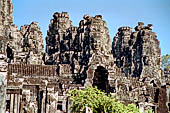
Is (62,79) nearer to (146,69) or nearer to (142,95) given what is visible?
(142,95)

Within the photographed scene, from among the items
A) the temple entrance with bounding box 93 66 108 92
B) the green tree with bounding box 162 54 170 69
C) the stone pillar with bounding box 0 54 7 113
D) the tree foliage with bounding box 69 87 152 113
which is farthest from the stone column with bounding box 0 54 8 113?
the green tree with bounding box 162 54 170 69

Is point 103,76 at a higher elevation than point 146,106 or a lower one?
higher

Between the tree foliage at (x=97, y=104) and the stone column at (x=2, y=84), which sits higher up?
the stone column at (x=2, y=84)

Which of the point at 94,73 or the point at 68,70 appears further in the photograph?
the point at 68,70

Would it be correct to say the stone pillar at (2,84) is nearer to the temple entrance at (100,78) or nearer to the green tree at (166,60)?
the temple entrance at (100,78)

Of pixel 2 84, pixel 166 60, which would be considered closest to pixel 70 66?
pixel 2 84

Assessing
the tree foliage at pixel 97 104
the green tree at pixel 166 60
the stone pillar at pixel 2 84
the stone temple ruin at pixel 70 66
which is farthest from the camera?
the green tree at pixel 166 60

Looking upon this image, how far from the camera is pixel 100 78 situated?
1284 inches

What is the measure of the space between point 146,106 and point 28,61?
2036 centimetres

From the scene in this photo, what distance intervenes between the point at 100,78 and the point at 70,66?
16.3 feet

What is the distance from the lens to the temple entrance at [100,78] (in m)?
32.4

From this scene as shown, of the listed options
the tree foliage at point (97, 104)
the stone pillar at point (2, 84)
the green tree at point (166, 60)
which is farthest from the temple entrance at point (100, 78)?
the green tree at point (166, 60)

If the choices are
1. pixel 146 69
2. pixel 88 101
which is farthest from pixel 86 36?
pixel 88 101

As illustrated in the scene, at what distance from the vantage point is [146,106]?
31047 millimetres
